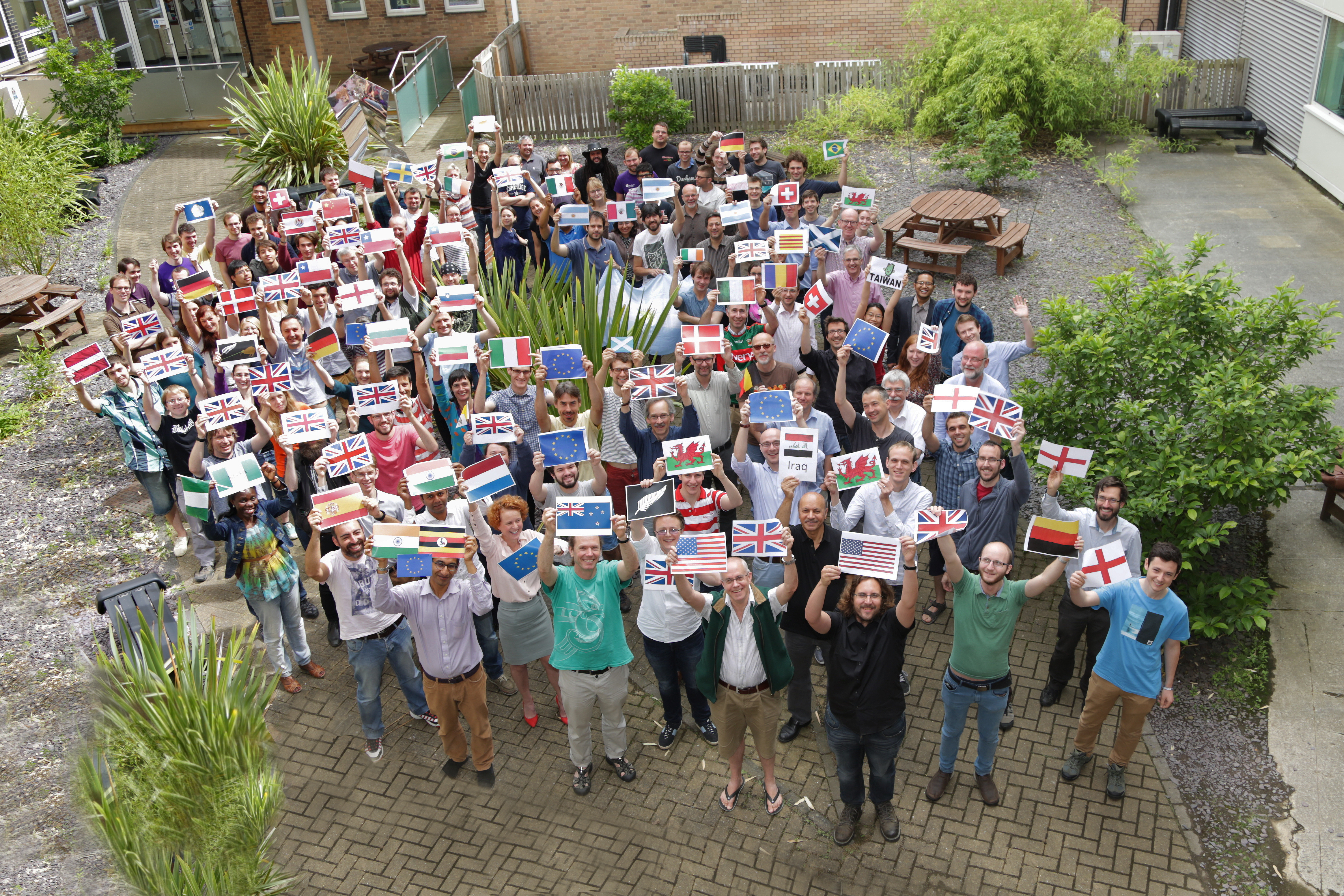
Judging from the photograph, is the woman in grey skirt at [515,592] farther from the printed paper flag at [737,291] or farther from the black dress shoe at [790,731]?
the printed paper flag at [737,291]

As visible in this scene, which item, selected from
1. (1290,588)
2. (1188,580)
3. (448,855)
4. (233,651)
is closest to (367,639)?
(233,651)

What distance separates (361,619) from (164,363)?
3762 millimetres

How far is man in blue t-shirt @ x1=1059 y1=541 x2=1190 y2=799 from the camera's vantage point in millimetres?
6180

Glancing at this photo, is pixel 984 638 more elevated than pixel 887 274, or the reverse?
pixel 887 274

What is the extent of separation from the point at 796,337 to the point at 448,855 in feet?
16.6

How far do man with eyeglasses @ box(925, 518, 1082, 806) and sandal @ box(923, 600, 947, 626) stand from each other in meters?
0.73

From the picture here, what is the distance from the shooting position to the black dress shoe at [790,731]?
287 inches

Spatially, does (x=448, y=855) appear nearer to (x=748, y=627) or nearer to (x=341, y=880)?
(x=341, y=880)

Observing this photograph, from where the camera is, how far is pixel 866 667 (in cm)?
600

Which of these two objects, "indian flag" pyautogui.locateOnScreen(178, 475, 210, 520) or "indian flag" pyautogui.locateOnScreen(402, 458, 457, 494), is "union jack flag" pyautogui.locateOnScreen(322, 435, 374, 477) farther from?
"indian flag" pyautogui.locateOnScreen(178, 475, 210, 520)

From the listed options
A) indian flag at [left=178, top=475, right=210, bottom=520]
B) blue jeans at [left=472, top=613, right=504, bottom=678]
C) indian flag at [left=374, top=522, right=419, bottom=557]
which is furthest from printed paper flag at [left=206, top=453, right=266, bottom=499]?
blue jeans at [left=472, top=613, right=504, bottom=678]

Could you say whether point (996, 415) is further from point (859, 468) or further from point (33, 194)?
point (33, 194)

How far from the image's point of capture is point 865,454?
7145 mm

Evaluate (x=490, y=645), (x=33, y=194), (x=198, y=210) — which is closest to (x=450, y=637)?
(x=490, y=645)
